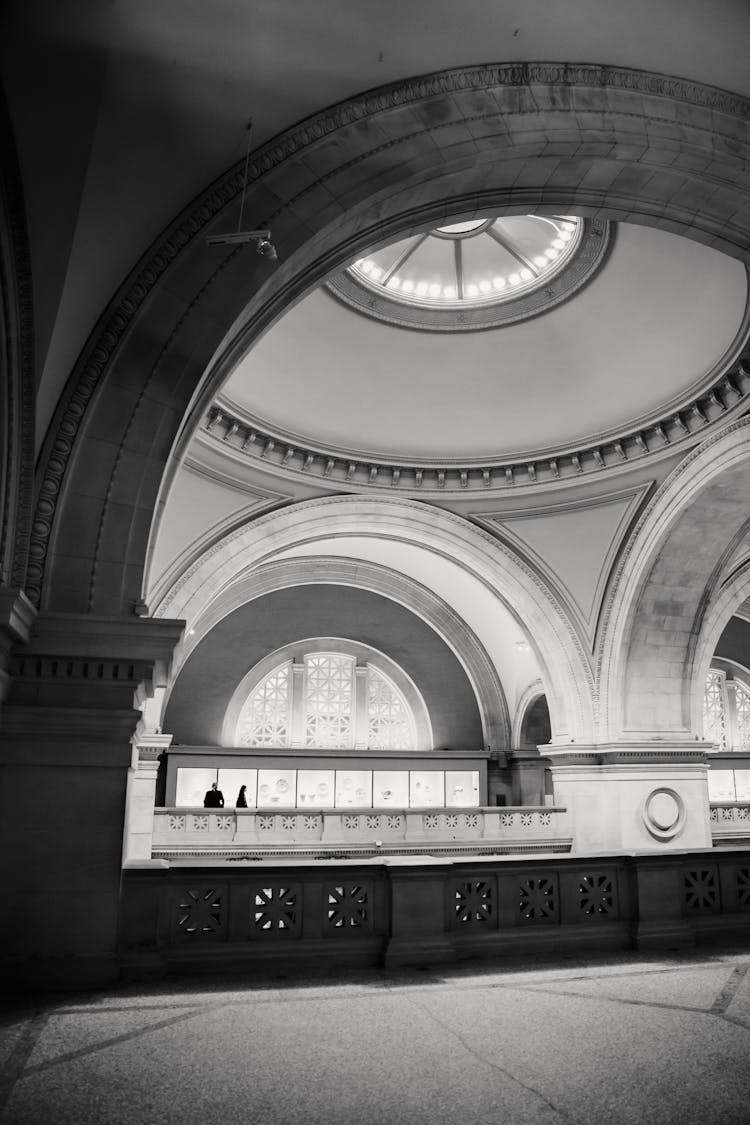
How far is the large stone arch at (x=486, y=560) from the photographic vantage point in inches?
568

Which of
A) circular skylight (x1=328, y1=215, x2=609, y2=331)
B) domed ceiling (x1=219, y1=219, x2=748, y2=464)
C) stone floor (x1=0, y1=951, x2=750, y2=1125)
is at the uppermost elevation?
circular skylight (x1=328, y1=215, x2=609, y2=331)

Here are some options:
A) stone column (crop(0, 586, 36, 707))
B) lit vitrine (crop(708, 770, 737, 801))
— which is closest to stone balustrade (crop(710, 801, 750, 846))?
lit vitrine (crop(708, 770, 737, 801))

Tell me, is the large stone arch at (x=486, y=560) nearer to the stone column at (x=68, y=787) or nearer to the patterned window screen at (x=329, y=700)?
the patterned window screen at (x=329, y=700)

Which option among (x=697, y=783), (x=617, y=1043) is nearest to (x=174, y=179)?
(x=617, y=1043)

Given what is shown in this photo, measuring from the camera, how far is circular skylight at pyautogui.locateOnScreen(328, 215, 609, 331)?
11.5 metres

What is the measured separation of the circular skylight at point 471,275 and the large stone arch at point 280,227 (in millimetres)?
4910

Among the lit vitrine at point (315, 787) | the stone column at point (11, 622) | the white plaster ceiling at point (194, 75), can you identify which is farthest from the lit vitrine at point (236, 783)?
the white plaster ceiling at point (194, 75)

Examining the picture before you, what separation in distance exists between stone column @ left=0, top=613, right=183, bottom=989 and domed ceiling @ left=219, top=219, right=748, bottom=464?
24.4ft

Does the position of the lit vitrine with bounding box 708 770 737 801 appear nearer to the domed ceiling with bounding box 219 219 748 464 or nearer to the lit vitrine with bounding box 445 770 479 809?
the lit vitrine with bounding box 445 770 479 809

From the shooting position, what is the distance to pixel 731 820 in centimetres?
1647

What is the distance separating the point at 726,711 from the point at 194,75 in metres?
20.3

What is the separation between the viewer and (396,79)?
5.67 metres

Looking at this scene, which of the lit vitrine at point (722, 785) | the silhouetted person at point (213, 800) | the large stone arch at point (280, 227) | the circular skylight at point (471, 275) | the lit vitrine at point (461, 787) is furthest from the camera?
the lit vitrine at point (722, 785)

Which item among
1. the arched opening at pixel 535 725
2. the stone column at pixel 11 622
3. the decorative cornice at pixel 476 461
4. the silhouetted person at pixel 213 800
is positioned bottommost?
the silhouetted person at pixel 213 800
